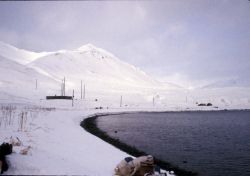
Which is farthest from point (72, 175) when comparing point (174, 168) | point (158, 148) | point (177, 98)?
point (177, 98)

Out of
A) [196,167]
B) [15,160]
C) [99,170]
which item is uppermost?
[15,160]

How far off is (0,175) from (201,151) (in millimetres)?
23273

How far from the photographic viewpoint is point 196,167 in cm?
2212

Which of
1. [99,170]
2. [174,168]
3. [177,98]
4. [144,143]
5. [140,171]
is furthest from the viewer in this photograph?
[177,98]

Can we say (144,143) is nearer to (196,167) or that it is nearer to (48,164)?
(196,167)

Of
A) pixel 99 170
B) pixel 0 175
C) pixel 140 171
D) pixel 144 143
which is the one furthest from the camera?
pixel 144 143

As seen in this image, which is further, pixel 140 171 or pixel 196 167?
pixel 196 167

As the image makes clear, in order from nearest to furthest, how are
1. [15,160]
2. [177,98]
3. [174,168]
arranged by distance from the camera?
1. [15,160]
2. [174,168]
3. [177,98]

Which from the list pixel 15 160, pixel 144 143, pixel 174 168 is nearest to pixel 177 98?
pixel 144 143

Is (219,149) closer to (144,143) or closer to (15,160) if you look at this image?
(144,143)

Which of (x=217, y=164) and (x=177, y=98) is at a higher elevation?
(x=177, y=98)

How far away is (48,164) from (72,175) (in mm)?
1077

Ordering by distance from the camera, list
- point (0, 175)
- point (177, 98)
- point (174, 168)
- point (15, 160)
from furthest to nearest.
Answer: point (177, 98) → point (174, 168) → point (15, 160) → point (0, 175)

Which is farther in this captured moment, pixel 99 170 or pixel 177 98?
pixel 177 98
